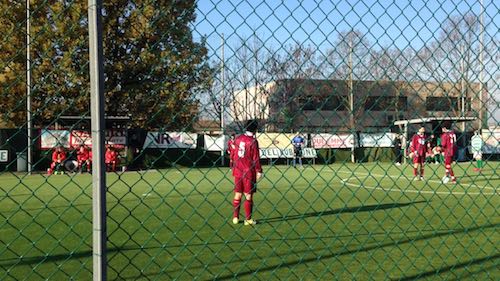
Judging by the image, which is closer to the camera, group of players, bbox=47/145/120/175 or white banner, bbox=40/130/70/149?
white banner, bbox=40/130/70/149

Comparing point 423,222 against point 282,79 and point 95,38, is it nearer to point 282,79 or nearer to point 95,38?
point 282,79

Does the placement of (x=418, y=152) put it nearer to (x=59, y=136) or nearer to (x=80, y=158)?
(x=80, y=158)

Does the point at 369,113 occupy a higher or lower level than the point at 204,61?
lower

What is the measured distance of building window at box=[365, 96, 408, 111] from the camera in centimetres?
433

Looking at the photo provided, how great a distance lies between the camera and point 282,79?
140 inches

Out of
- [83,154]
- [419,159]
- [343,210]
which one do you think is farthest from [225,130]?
[419,159]

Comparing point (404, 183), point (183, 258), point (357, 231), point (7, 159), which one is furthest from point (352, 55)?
point (7, 159)

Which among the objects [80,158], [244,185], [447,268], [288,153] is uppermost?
[80,158]

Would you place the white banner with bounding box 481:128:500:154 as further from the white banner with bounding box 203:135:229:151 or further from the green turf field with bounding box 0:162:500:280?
the white banner with bounding box 203:135:229:151

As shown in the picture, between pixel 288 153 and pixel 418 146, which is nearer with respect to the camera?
pixel 418 146

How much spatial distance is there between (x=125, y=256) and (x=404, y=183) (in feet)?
37.5

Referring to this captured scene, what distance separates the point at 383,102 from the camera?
4609 mm

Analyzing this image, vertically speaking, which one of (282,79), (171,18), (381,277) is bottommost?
(381,277)

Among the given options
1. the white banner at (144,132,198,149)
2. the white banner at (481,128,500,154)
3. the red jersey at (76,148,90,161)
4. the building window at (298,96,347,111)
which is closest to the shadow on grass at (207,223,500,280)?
the white banner at (481,128,500,154)
